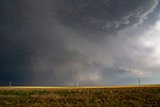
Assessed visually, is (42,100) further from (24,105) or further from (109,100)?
(109,100)

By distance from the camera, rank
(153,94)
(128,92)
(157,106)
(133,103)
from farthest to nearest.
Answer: (128,92), (153,94), (133,103), (157,106)

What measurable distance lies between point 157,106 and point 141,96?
8.02 metres

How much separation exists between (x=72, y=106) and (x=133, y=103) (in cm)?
1023

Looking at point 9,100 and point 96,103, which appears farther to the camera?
point 9,100

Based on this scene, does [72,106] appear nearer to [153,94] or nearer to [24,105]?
[24,105]

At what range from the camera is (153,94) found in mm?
47875

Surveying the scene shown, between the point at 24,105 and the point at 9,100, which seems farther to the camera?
the point at 9,100

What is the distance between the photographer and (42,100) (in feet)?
147

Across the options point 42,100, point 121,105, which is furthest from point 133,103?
point 42,100

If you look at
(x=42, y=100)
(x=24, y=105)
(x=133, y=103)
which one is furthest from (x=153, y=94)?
(x=24, y=105)

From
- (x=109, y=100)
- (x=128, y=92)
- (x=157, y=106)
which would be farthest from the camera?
(x=128, y=92)

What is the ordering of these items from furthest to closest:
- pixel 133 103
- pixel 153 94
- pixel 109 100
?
pixel 153 94
pixel 109 100
pixel 133 103

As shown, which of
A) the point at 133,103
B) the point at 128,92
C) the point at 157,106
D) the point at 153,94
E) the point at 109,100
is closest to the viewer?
the point at 157,106

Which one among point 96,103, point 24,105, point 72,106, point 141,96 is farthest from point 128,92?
point 24,105
